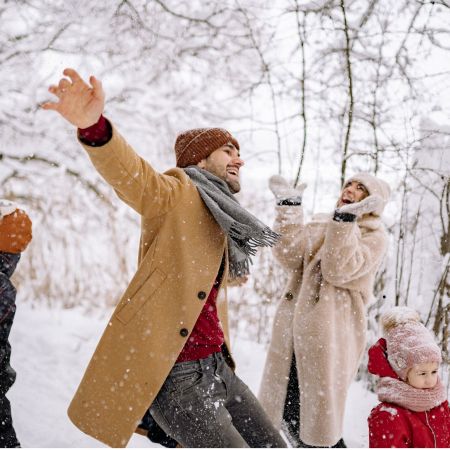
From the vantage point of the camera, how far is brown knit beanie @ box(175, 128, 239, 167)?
6.31 ft

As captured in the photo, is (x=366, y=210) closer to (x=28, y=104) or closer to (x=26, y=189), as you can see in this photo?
(x=28, y=104)

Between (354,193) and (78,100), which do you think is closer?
(78,100)

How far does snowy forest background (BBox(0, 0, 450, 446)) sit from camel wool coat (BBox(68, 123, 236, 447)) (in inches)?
90.0

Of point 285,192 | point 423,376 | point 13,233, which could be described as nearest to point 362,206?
point 285,192

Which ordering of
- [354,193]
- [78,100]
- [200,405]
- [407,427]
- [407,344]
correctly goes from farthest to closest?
[354,193]
[407,344]
[407,427]
[200,405]
[78,100]

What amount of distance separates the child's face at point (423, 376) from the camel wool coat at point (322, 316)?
669 millimetres

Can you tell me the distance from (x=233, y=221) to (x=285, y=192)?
0.97 m

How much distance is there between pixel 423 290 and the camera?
377 centimetres

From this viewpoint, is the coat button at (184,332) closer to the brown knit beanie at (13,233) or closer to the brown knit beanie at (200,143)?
the brown knit beanie at (200,143)

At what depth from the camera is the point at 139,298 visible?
1.56 m

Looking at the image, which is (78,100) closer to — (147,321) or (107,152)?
(107,152)

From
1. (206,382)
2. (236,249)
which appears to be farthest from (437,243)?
(206,382)

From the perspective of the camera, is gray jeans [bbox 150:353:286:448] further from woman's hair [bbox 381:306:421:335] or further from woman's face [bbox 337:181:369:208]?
woman's face [bbox 337:181:369:208]

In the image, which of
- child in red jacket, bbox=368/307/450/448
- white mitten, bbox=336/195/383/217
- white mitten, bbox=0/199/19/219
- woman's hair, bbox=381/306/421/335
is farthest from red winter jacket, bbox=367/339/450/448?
white mitten, bbox=0/199/19/219
